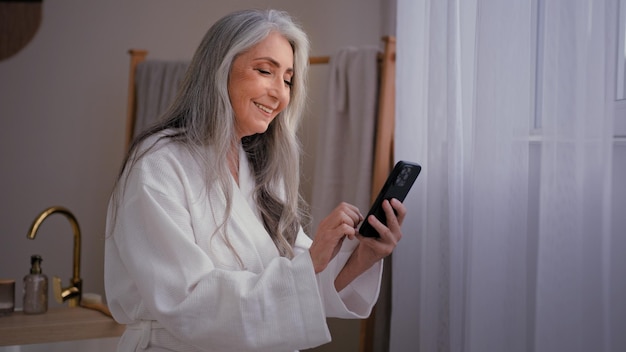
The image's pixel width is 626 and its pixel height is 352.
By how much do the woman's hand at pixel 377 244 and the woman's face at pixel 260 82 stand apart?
28cm

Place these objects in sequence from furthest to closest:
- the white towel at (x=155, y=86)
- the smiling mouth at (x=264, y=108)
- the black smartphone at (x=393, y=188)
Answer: the white towel at (x=155, y=86)
the smiling mouth at (x=264, y=108)
the black smartphone at (x=393, y=188)

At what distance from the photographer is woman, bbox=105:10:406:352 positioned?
1099 millimetres

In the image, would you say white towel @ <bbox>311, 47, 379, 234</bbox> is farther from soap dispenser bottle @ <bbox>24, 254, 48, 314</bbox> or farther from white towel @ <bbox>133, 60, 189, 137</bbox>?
soap dispenser bottle @ <bbox>24, 254, 48, 314</bbox>

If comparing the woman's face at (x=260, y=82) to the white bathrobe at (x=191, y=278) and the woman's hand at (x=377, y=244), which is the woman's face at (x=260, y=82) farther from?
the woman's hand at (x=377, y=244)

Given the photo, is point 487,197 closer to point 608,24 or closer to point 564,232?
point 564,232

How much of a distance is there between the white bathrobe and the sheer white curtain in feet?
1.46

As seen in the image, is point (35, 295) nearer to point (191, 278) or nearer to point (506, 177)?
point (191, 278)

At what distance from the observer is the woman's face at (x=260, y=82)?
1293mm

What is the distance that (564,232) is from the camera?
1.25 metres

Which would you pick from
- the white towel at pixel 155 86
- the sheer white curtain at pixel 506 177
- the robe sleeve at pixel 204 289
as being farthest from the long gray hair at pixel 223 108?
the white towel at pixel 155 86

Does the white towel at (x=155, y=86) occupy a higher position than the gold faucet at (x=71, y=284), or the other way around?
the white towel at (x=155, y=86)

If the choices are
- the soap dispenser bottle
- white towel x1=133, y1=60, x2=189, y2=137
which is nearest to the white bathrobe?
the soap dispenser bottle

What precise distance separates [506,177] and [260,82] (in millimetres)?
533

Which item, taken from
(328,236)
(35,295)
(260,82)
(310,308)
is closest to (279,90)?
(260,82)
